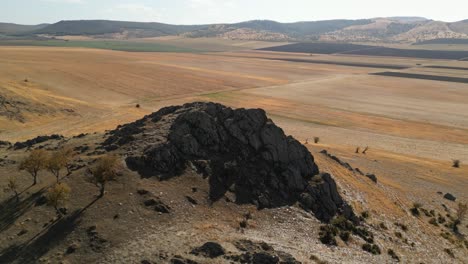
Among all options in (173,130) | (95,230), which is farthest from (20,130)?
(95,230)

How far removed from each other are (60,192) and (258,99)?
336 ft

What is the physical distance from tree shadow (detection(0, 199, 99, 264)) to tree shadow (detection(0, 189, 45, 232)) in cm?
341

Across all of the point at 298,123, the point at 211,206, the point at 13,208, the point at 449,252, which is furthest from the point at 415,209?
the point at 298,123

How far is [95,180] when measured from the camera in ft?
122

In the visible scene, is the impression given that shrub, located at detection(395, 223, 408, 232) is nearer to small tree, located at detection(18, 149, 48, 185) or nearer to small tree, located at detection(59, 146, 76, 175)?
small tree, located at detection(59, 146, 76, 175)

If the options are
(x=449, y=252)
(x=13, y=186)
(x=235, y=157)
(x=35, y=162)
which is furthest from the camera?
(x=235, y=157)

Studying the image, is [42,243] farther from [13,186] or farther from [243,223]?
[243,223]

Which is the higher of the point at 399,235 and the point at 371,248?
the point at 371,248

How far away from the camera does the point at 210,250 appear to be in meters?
30.1

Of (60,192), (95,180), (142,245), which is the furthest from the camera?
(95,180)

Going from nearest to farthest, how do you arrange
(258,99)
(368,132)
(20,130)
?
(20,130), (368,132), (258,99)

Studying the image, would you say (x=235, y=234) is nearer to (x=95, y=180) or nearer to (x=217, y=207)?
(x=217, y=207)

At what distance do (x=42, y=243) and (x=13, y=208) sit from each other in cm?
677

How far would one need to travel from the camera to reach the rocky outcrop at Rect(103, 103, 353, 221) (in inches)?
1585
